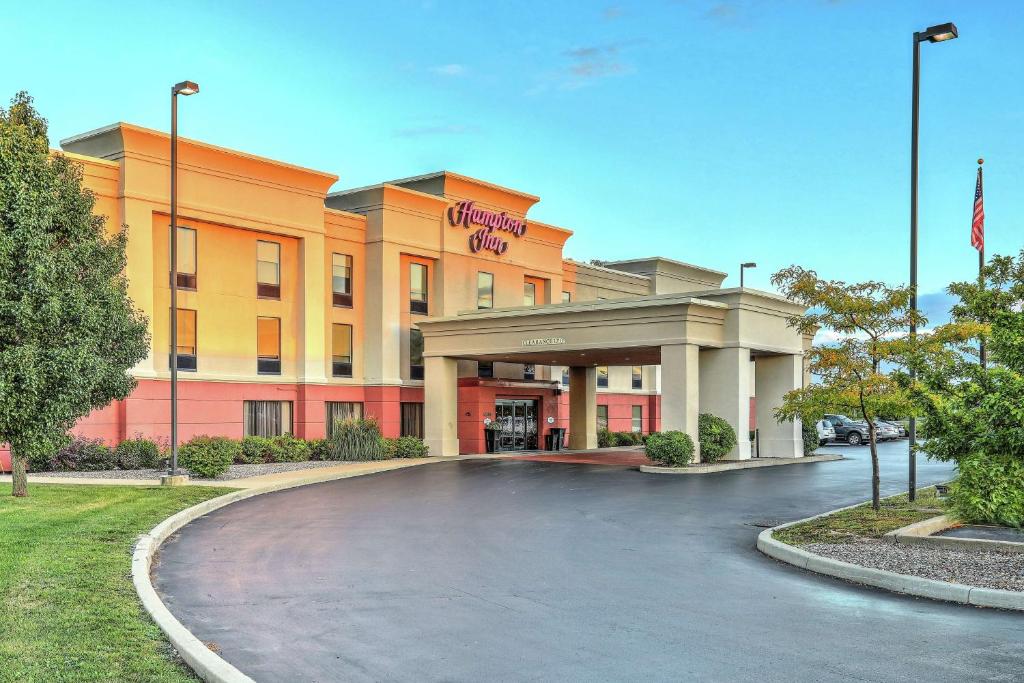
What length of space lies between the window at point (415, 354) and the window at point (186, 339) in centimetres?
956

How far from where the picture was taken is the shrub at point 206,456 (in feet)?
84.4

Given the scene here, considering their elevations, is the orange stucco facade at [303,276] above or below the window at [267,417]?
above

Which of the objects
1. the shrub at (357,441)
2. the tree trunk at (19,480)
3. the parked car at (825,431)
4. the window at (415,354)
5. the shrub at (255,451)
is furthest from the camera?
the parked car at (825,431)

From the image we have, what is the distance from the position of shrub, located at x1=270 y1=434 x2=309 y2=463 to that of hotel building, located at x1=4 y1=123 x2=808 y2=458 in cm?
161

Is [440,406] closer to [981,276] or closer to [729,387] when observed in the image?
[729,387]

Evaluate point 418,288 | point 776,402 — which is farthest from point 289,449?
point 776,402

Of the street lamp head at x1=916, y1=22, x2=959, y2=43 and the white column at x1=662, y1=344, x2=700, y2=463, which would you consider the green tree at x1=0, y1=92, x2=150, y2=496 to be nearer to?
the street lamp head at x1=916, y1=22, x2=959, y2=43

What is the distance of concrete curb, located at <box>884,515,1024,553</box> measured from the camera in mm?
13242

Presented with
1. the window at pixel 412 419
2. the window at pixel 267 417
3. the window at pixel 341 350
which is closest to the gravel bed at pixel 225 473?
the window at pixel 267 417

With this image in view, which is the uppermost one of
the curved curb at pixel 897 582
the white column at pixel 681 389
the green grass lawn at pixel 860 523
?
the white column at pixel 681 389

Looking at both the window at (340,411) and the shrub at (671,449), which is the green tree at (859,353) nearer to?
the shrub at (671,449)

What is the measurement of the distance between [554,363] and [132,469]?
64.6 feet

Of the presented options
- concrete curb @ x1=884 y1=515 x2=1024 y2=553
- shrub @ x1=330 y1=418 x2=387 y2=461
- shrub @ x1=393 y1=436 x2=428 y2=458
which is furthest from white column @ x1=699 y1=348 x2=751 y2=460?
concrete curb @ x1=884 y1=515 x2=1024 y2=553

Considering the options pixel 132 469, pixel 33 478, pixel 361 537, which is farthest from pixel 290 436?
pixel 361 537
